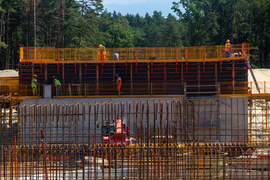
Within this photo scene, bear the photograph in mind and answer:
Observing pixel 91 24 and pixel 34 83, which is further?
pixel 91 24

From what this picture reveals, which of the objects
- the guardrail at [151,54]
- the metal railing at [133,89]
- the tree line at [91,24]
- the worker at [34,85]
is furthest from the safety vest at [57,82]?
the tree line at [91,24]

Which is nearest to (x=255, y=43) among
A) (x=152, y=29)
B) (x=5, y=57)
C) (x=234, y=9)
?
(x=234, y=9)

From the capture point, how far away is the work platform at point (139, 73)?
30250 millimetres

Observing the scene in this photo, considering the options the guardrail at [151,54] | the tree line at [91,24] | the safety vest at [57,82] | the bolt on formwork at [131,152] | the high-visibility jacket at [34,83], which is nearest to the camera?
the bolt on formwork at [131,152]

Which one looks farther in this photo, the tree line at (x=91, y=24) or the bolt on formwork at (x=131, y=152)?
the tree line at (x=91, y=24)

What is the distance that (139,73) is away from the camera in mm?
31016

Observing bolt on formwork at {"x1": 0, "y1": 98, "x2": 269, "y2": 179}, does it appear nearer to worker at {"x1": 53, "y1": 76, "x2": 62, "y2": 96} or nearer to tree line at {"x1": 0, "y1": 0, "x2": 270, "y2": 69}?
worker at {"x1": 53, "y1": 76, "x2": 62, "y2": 96}

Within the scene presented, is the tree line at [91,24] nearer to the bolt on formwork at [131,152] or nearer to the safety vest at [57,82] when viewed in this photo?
the safety vest at [57,82]

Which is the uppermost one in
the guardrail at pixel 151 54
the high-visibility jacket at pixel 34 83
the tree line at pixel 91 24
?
the tree line at pixel 91 24

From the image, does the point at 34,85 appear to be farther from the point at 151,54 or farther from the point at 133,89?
the point at 151,54

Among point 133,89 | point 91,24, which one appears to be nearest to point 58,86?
point 133,89

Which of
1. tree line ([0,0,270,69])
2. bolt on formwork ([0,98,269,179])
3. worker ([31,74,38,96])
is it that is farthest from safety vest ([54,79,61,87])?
tree line ([0,0,270,69])

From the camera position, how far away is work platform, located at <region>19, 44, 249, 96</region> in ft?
99.2

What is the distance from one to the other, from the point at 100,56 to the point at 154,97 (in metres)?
5.14
